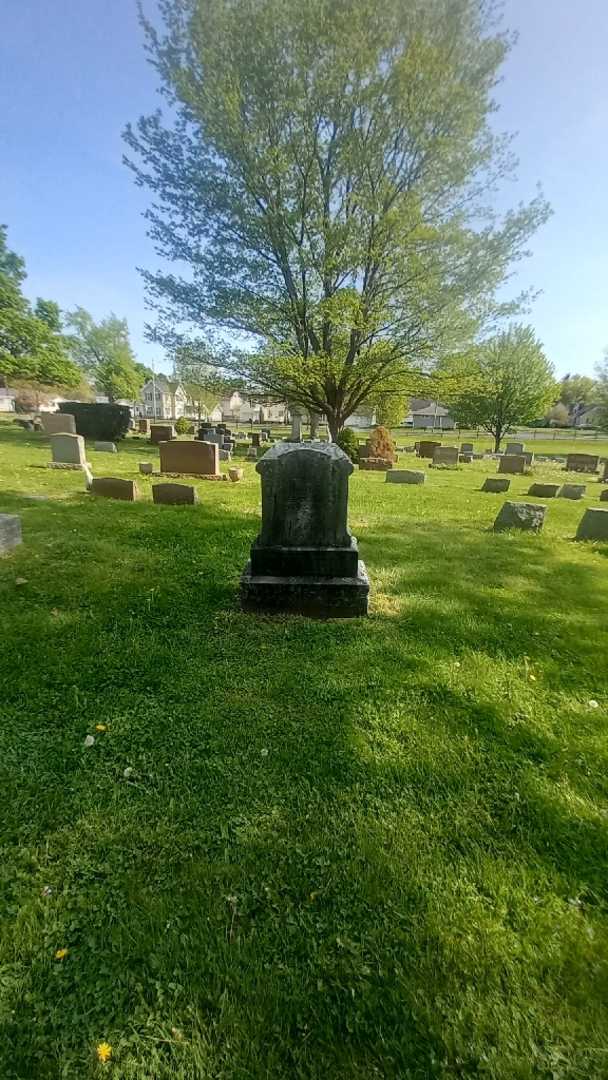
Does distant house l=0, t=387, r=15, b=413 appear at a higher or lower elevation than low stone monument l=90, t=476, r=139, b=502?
higher

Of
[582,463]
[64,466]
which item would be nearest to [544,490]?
[582,463]

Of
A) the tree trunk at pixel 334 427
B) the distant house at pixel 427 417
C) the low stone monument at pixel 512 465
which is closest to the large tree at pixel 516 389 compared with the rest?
the low stone monument at pixel 512 465

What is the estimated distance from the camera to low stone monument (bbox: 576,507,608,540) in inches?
277

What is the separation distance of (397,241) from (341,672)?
53.5ft

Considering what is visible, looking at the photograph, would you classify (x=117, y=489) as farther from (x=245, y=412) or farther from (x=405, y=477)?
(x=245, y=412)

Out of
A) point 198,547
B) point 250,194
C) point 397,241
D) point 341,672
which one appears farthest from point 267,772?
point 250,194

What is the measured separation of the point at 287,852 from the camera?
1878 millimetres

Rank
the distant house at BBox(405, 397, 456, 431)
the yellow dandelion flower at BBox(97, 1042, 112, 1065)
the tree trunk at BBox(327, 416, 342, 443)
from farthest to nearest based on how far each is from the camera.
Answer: the distant house at BBox(405, 397, 456, 431) → the tree trunk at BBox(327, 416, 342, 443) → the yellow dandelion flower at BBox(97, 1042, 112, 1065)

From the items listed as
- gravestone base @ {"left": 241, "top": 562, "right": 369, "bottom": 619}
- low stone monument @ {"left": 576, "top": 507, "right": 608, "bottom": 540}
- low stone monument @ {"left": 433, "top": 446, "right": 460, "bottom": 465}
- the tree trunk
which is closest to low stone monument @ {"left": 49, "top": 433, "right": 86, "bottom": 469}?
gravestone base @ {"left": 241, "top": 562, "right": 369, "bottom": 619}

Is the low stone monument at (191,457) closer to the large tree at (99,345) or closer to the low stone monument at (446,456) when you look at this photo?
the low stone monument at (446,456)

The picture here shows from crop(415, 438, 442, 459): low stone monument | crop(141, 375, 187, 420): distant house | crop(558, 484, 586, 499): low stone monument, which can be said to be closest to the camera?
crop(558, 484, 586, 499): low stone monument

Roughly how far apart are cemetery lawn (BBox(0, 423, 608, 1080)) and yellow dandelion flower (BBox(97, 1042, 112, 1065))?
20 millimetres

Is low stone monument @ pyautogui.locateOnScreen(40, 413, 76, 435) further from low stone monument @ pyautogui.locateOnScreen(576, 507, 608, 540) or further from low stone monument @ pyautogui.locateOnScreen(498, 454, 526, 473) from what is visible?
low stone monument @ pyautogui.locateOnScreen(576, 507, 608, 540)

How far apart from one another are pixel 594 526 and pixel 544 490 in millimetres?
4827
